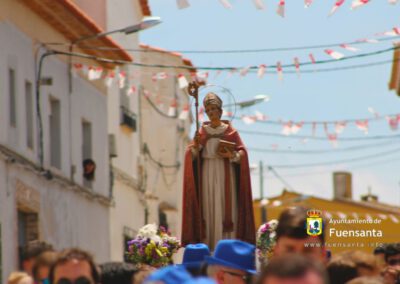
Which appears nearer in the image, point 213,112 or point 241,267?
point 241,267

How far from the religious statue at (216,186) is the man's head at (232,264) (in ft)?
17.4

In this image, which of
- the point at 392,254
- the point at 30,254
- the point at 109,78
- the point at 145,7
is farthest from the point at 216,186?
the point at 145,7

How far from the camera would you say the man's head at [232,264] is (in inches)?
512

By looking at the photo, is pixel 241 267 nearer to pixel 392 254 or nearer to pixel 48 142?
pixel 392 254

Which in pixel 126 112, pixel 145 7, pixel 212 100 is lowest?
pixel 212 100

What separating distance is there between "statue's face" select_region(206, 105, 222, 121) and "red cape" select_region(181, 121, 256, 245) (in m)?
0.17

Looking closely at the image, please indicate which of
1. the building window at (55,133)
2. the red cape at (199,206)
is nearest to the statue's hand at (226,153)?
the red cape at (199,206)

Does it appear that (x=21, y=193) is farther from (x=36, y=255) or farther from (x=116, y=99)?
(x=36, y=255)

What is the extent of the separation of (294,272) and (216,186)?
9.78m

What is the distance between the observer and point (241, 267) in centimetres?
1302

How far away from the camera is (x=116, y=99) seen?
46.5 meters

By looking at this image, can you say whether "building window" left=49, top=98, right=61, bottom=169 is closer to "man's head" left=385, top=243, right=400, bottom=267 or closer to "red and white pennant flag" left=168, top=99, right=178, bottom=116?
"red and white pennant flag" left=168, top=99, right=178, bottom=116

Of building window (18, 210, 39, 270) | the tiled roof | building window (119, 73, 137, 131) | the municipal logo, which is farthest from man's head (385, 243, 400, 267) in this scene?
the tiled roof

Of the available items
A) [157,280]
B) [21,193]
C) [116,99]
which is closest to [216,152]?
[157,280]
